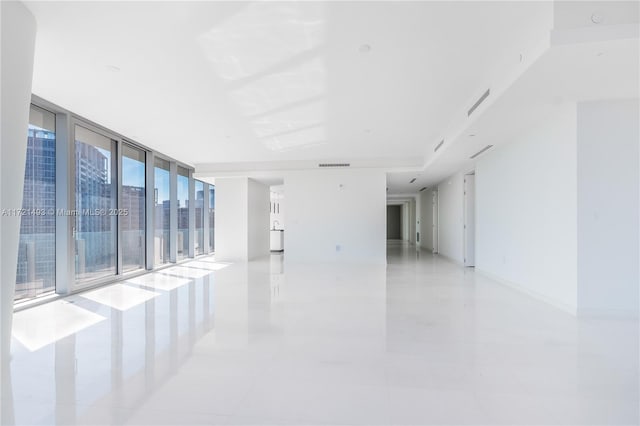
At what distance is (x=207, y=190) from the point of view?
10914 mm

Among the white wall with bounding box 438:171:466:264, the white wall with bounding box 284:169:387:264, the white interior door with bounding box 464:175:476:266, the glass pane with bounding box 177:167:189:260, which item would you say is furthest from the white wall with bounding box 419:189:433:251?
the glass pane with bounding box 177:167:189:260

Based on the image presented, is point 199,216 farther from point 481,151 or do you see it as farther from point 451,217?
point 481,151

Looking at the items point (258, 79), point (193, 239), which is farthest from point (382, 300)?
point (193, 239)

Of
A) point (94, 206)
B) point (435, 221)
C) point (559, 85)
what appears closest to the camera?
point (559, 85)

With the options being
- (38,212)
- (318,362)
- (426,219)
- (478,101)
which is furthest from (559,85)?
(426,219)

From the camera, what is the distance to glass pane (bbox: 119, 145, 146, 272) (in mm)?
6684

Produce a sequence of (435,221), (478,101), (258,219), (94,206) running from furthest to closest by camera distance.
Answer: (435,221), (258,219), (94,206), (478,101)

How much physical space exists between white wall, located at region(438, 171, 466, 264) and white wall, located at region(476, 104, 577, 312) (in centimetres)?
201

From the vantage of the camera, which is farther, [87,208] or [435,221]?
[435,221]

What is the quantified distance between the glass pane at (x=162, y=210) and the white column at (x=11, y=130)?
539 cm

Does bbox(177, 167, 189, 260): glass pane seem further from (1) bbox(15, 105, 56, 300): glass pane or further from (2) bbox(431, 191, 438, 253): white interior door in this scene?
(2) bbox(431, 191, 438, 253): white interior door

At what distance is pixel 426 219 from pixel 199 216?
945 cm

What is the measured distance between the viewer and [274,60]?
3346mm

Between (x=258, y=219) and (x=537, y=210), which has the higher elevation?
(x=537, y=210)
